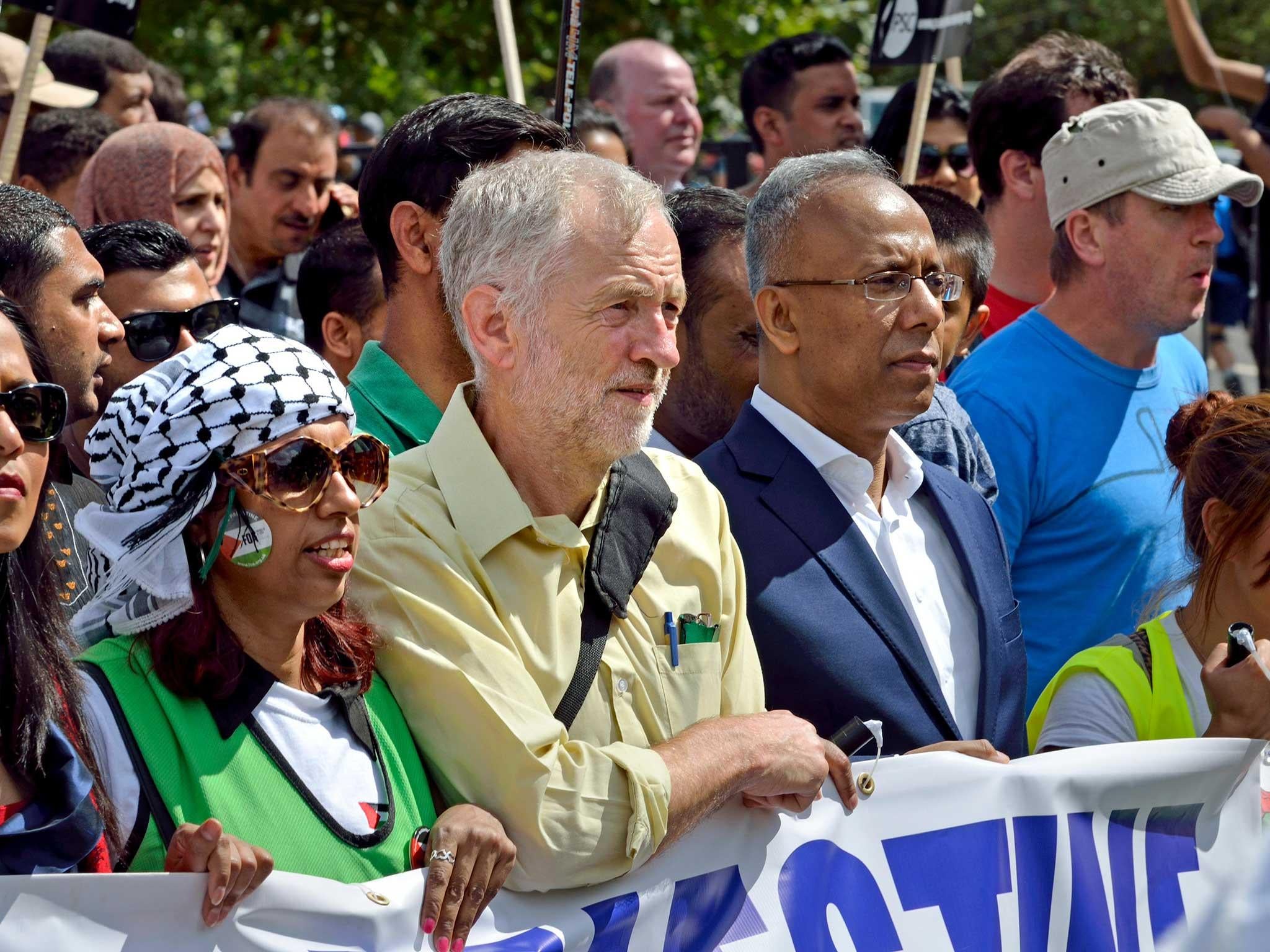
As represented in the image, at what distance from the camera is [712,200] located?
4.43 m

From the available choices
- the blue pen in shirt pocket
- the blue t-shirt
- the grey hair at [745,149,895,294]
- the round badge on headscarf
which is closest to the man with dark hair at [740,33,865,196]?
the blue t-shirt

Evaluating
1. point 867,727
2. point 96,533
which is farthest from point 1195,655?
point 96,533

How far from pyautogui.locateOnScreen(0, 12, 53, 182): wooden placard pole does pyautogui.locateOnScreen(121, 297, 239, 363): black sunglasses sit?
98 cm

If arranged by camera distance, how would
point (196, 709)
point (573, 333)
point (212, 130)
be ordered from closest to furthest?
point (196, 709), point (573, 333), point (212, 130)

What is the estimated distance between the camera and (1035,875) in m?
3.04

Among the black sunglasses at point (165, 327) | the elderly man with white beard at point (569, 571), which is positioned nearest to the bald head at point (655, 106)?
the black sunglasses at point (165, 327)

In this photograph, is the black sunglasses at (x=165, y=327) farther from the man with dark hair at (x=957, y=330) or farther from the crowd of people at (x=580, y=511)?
the man with dark hair at (x=957, y=330)

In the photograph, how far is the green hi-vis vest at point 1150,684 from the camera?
10.7 feet

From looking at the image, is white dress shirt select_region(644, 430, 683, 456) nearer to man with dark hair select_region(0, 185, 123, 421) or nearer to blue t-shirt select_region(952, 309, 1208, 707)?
blue t-shirt select_region(952, 309, 1208, 707)

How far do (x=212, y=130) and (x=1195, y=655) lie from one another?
1333 cm

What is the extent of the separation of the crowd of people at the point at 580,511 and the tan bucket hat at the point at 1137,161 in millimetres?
13

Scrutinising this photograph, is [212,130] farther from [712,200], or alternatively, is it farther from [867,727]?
[867,727]

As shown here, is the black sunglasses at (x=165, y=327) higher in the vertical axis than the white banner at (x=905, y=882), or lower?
higher

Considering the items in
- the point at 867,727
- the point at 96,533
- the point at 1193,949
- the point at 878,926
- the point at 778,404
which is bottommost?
the point at 1193,949
